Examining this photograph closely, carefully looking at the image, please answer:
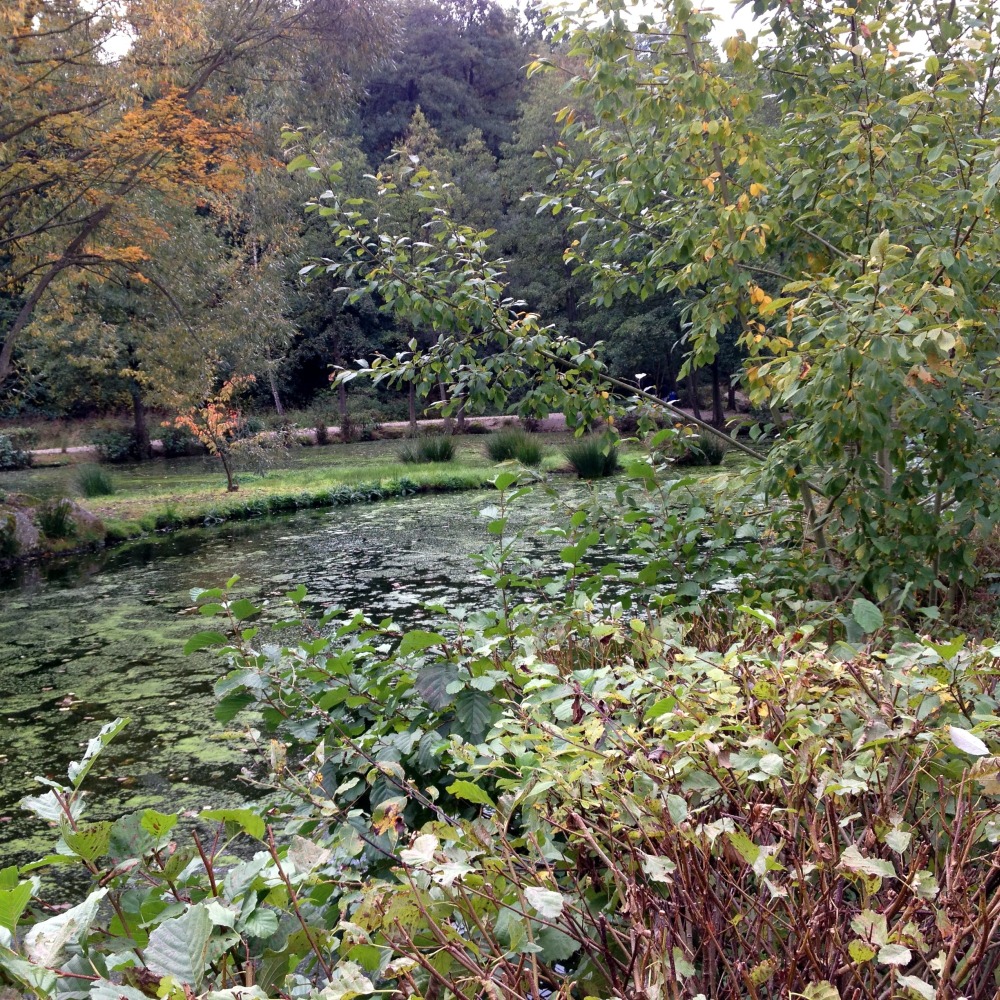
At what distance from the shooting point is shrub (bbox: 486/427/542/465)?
15.1 metres

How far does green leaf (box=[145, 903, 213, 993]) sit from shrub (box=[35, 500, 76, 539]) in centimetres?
1040

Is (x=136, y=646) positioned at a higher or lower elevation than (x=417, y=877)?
lower

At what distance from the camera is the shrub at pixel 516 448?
49.7ft

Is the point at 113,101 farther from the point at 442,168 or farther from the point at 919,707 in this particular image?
the point at 442,168

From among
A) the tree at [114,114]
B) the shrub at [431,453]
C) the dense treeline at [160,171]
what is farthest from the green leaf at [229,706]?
the shrub at [431,453]

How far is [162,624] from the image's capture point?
6.53 m

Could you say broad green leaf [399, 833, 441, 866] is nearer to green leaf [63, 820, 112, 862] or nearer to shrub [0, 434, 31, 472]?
green leaf [63, 820, 112, 862]

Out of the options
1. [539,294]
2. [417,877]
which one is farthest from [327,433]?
[417,877]

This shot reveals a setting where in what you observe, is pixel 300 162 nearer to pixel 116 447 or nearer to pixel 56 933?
pixel 56 933

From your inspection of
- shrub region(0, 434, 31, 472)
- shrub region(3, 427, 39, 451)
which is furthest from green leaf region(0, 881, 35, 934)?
shrub region(3, 427, 39, 451)

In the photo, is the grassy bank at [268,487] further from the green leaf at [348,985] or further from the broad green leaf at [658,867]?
the green leaf at [348,985]

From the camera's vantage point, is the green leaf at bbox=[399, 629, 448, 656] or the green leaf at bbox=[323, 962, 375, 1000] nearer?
the green leaf at bbox=[323, 962, 375, 1000]

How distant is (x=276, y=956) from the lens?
929mm

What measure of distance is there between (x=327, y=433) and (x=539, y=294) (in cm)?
769
